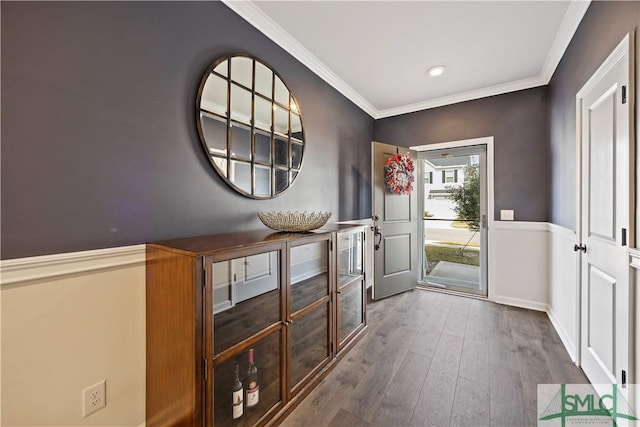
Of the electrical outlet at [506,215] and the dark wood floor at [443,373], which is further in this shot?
the electrical outlet at [506,215]

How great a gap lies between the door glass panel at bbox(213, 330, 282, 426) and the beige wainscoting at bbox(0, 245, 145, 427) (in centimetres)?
44

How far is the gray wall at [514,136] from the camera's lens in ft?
9.57

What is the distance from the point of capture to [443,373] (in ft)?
5.96

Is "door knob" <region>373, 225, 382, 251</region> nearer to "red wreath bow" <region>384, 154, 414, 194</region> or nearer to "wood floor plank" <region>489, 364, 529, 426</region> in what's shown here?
"red wreath bow" <region>384, 154, 414, 194</region>

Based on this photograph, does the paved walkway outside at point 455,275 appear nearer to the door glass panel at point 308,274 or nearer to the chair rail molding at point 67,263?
the door glass panel at point 308,274

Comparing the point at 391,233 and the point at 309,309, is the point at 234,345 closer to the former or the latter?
the point at 309,309

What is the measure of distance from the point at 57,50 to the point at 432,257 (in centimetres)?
402

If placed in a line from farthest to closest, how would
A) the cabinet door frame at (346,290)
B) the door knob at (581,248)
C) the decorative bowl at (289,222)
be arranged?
the cabinet door frame at (346,290) < the door knob at (581,248) < the decorative bowl at (289,222)

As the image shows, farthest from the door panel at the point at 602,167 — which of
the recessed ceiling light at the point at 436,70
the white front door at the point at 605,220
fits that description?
the recessed ceiling light at the point at 436,70

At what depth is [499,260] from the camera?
3135mm

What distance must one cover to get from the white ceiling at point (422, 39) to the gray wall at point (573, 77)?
0.16m

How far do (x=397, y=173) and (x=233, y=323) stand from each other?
2666 mm

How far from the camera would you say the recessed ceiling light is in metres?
2.64

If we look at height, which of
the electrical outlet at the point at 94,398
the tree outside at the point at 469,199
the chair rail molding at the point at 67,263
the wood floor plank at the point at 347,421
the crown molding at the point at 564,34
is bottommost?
the wood floor plank at the point at 347,421
